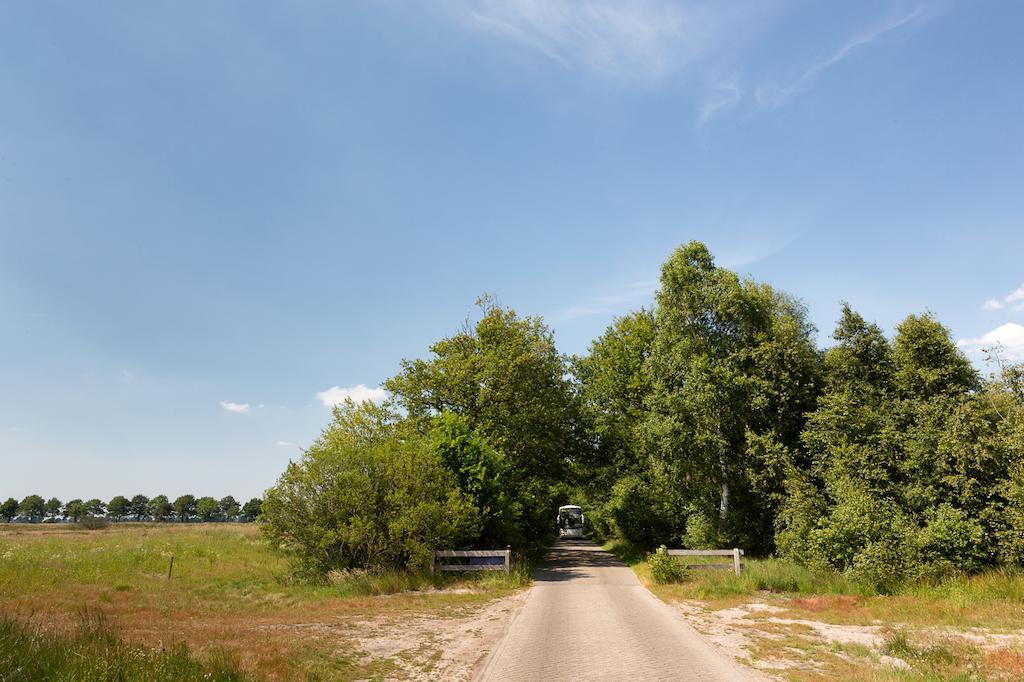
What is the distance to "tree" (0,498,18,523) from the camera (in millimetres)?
147250

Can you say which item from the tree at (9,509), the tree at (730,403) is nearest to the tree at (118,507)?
the tree at (9,509)

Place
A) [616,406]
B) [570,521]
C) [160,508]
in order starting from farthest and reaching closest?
1. [160,508]
2. [570,521]
3. [616,406]

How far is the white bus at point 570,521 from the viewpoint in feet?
197

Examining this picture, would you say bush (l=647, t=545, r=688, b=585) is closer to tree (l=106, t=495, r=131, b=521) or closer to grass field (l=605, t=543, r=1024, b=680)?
grass field (l=605, t=543, r=1024, b=680)

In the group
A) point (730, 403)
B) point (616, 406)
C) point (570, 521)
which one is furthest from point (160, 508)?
point (730, 403)

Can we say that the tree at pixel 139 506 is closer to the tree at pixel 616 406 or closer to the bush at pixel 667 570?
the tree at pixel 616 406

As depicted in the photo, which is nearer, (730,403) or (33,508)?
(730,403)

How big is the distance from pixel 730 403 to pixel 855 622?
587 inches

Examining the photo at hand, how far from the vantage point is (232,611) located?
56.6ft

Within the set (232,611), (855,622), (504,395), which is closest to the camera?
(855,622)

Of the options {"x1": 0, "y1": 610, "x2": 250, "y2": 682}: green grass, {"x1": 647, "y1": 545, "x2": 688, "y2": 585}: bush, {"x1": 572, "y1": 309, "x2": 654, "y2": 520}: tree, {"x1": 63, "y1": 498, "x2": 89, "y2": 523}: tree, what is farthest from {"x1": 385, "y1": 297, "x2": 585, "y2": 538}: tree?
{"x1": 63, "y1": 498, "x2": 89, "y2": 523}: tree

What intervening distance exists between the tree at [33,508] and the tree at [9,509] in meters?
11.4

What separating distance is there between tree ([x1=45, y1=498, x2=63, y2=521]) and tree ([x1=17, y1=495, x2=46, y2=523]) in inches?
46.5

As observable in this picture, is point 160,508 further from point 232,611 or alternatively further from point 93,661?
point 93,661
